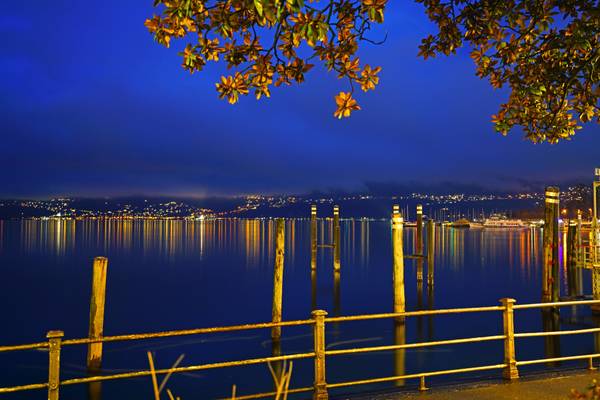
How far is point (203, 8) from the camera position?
4.64 m

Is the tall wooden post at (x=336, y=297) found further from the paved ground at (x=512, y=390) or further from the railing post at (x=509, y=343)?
the paved ground at (x=512, y=390)

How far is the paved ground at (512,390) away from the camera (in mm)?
6070

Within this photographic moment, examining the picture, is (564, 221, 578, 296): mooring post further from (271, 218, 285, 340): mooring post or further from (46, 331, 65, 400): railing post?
(46, 331, 65, 400): railing post

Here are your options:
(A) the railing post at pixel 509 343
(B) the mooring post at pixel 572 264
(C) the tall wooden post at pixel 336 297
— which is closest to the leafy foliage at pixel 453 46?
(A) the railing post at pixel 509 343

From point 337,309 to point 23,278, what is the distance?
2215cm

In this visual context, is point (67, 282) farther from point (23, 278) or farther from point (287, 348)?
point (287, 348)

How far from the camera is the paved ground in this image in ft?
19.9

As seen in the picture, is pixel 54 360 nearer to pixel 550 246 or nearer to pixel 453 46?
pixel 453 46

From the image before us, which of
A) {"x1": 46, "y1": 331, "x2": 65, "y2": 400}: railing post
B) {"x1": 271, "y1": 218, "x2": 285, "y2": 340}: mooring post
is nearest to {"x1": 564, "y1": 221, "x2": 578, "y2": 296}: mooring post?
{"x1": 271, "y1": 218, "x2": 285, "y2": 340}: mooring post

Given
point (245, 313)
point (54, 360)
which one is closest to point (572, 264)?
point (245, 313)

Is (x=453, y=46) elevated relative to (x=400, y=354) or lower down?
elevated

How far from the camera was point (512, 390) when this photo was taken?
20.7ft

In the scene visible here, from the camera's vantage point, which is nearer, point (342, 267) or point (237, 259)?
point (342, 267)

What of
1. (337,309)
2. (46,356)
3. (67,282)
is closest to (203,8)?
(46,356)
